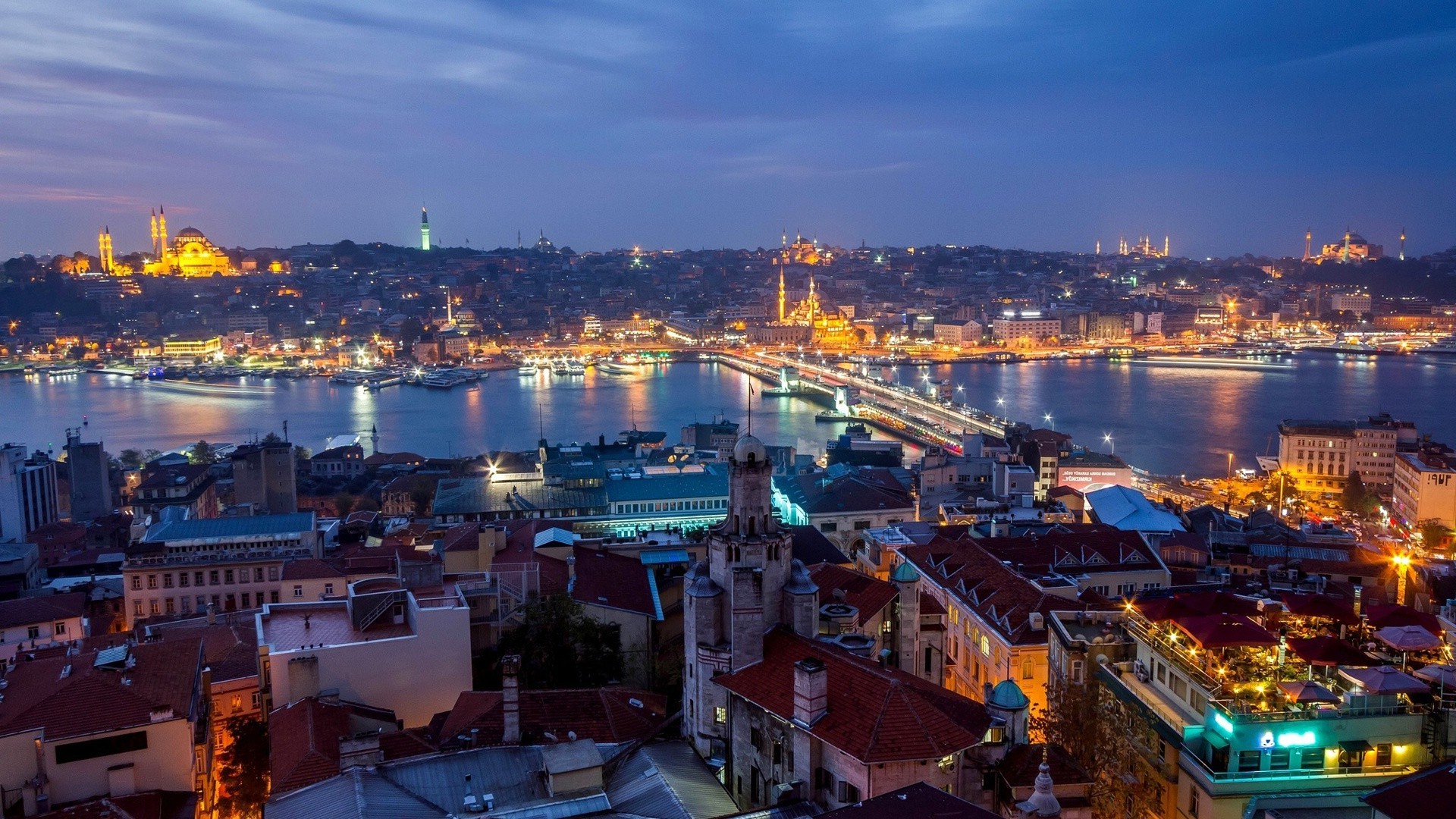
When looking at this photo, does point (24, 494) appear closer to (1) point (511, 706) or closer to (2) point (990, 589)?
(1) point (511, 706)

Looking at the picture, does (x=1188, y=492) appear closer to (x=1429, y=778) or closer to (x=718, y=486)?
(x=718, y=486)

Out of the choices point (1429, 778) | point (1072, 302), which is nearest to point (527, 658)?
point (1429, 778)

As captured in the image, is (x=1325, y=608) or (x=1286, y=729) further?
(x=1325, y=608)

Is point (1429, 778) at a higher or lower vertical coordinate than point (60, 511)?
higher

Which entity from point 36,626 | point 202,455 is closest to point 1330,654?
point 36,626

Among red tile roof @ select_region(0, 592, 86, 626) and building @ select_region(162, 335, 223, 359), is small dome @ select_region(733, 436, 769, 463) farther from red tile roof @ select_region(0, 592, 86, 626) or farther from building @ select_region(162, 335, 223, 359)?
building @ select_region(162, 335, 223, 359)

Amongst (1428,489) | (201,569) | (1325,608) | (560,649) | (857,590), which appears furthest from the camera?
(1428,489)

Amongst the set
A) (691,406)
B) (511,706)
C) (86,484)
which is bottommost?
(691,406)
